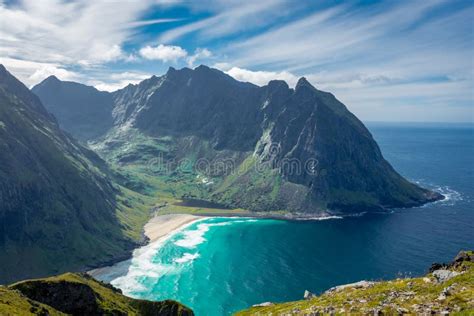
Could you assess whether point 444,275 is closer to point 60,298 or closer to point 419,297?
point 419,297

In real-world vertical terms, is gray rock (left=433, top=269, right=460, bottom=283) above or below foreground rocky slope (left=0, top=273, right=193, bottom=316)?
above

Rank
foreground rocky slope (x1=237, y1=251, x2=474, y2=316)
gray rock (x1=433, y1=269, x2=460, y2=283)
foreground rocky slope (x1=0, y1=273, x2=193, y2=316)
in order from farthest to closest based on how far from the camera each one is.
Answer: foreground rocky slope (x1=0, y1=273, x2=193, y2=316), gray rock (x1=433, y1=269, x2=460, y2=283), foreground rocky slope (x1=237, y1=251, x2=474, y2=316)

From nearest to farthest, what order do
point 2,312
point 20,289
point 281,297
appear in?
point 2,312
point 20,289
point 281,297

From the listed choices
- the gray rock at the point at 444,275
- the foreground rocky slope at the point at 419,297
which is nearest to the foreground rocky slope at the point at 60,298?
the foreground rocky slope at the point at 419,297

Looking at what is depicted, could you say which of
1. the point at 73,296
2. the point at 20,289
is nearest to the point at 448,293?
the point at 73,296

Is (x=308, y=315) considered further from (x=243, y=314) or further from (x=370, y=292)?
(x=243, y=314)

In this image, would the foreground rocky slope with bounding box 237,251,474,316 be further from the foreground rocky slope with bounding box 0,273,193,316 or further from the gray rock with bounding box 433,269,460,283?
the foreground rocky slope with bounding box 0,273,193,316

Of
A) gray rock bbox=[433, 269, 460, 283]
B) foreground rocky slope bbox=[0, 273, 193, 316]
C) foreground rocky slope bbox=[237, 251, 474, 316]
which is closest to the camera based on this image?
foreground rocky slope bbox=[237, 251, 474, 316]

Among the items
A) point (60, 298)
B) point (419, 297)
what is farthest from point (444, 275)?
point (60, 298)

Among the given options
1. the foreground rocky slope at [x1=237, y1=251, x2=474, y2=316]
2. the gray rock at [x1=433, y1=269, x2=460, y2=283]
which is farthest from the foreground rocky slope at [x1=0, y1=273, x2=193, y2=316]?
the gray rock at [x1=433, y1=269, x2=460, y2=283]
